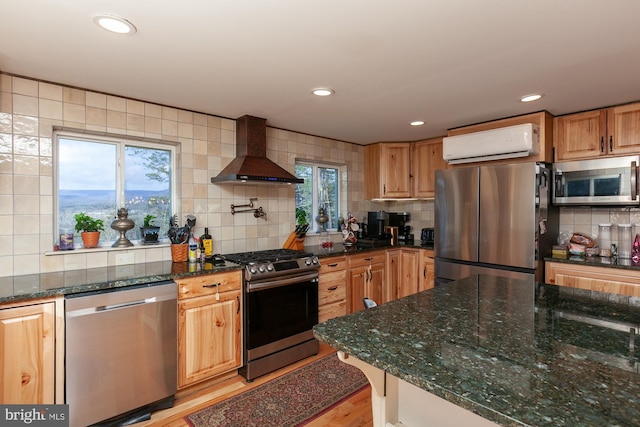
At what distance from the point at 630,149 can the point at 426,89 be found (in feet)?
5.94

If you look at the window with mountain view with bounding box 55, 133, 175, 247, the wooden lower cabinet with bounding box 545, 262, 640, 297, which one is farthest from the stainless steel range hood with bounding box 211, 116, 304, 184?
the wooden lower cabinet with bounding box 545, 262, 640, 297

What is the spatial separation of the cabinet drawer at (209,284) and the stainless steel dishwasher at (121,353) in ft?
0.26

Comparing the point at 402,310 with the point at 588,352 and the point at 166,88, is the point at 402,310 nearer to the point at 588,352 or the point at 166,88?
the point at 588,352

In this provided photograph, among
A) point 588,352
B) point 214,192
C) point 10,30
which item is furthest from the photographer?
point 214,192

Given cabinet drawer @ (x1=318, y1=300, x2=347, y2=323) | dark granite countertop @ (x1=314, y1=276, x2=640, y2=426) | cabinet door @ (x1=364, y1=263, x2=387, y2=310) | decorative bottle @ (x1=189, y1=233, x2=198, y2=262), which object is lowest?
cabinet drawer @ (x1=318, y1=300, x2=347, y2=323)

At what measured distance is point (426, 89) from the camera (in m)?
2.41

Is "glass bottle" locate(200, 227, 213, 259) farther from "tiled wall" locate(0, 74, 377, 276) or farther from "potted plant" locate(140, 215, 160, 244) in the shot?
"potted plant" locate(140, 215, 160, 244)

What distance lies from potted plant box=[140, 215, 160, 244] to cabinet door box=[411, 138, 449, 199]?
2.97m

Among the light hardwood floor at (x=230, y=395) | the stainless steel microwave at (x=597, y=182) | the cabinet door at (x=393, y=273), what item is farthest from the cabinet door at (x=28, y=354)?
the stainless steel microwave at (x=597, y=182)

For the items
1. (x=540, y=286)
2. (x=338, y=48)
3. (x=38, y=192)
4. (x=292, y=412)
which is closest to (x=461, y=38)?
(x=338, y=48)

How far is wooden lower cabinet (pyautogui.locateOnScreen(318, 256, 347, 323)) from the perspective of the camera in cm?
318

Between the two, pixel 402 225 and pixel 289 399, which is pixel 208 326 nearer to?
pixel 289 399

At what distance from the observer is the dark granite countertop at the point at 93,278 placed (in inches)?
70.7

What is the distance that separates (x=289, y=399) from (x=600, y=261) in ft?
8.84
